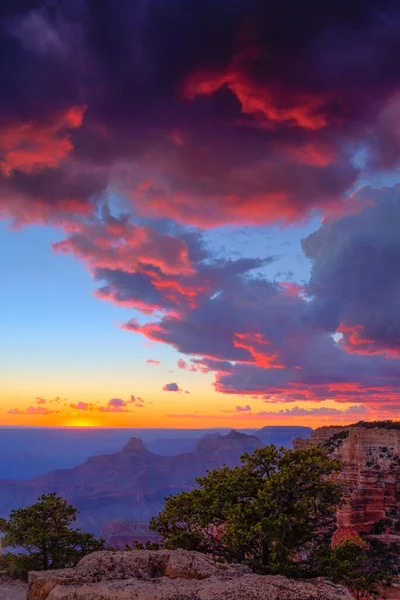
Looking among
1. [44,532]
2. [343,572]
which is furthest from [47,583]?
[44,532]

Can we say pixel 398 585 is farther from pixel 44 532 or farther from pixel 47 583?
pixel 47 583

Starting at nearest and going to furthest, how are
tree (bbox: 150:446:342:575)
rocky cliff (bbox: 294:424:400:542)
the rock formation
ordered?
tree (bbox: 150:446:342:575) → rocky cliff (bbox: 294:424:400:542) → the rock formation

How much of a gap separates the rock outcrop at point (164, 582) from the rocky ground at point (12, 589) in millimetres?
16506

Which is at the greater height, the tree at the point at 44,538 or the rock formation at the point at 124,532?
the tree at the point at 44,538

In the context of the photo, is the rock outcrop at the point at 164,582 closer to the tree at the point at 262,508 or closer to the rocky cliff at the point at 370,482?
the tree at the point at 262,508

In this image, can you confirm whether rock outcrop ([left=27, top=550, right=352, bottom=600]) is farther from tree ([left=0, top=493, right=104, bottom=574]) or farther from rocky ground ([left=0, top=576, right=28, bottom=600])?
tree ([left=0, top=493, right=104, bottom=574])

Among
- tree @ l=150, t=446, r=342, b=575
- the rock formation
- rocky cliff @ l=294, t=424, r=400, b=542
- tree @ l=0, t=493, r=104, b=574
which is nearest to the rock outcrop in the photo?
tree @ l=150, t=446, r=342, b=575

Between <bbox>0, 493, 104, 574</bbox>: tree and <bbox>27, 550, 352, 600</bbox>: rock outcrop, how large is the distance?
57.3 ft

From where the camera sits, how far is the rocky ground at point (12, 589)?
2695 centimetres

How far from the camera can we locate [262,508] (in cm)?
2286

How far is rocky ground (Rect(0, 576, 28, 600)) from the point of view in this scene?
1061 inches

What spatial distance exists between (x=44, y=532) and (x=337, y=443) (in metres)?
34.3

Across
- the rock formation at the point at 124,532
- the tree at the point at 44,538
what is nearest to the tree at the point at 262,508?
the tree at the point at 44,538

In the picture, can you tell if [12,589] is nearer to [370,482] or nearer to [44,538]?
[44,538]
